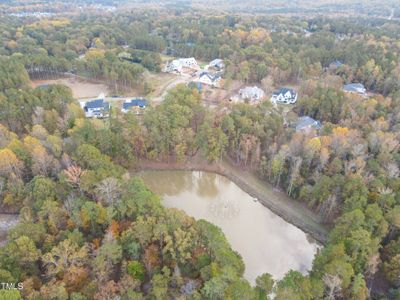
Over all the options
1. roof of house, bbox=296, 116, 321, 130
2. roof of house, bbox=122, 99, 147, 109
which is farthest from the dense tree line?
roof of house, bbox=122, 99, 147, 109

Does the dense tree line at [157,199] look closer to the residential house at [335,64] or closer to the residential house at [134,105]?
the residential house at [335,64]

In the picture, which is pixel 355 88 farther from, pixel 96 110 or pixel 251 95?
pixel 96 110

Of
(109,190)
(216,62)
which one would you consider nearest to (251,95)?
Answer: (216,62)

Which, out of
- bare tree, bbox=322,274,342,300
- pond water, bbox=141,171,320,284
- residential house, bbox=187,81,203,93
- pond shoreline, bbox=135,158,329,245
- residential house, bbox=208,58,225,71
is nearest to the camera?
bare tree, bbox=322,274,342,300

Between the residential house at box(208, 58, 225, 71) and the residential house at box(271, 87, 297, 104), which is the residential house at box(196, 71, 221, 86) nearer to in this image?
the residential house at box(208, 58, 225, 71)

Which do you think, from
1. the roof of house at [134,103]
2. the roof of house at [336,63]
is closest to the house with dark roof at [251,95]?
the roof of house at [134,103]

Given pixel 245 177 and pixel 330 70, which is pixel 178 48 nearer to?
pixel 330 70

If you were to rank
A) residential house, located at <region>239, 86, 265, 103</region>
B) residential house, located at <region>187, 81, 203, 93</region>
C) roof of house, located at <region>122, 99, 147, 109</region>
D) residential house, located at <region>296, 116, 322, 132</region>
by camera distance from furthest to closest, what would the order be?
residential house, located at <region>187, 81, 203, 93</region> → residential house, located at <region>239, 86, 265, 103</region> → roof of house, located at <region>122, 99, 147, 109</region> → residential house, located at <region>296, 116, 322, 132</region>

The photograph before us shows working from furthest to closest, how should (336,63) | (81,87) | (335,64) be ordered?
(336,63), (335,64), (81,87)
